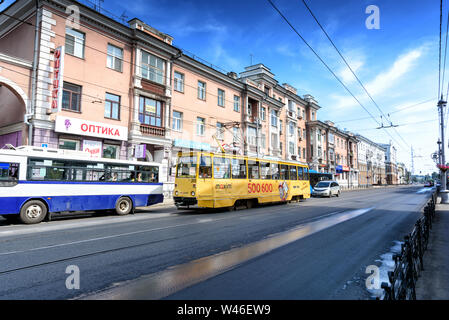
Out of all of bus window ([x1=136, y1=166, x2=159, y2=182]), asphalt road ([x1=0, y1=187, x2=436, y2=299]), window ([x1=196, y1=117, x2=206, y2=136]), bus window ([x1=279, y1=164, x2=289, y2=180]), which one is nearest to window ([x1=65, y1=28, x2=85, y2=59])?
bus window ([x1=136, y1=166, x2=159, y2=182])

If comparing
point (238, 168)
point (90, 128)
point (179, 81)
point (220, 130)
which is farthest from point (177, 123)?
point (238, 168)

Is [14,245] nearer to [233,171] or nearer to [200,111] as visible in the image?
[233,171]

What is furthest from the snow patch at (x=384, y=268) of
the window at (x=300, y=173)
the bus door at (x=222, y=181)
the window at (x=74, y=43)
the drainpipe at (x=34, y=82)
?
the window at (x=74, y=43)

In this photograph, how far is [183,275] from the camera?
4.84m

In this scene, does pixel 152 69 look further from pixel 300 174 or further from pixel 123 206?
pixel 300 174

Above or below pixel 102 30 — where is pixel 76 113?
below

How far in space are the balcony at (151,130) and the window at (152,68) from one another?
384cm

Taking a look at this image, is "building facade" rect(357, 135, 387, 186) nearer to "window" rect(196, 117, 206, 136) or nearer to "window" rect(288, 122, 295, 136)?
"window" rect(288, 122, 295, 136)

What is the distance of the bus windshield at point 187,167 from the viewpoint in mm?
14133

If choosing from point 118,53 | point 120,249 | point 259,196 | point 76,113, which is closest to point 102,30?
point 118,53

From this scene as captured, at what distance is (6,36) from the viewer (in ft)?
61.3

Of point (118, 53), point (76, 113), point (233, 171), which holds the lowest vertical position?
point (233, 171)
